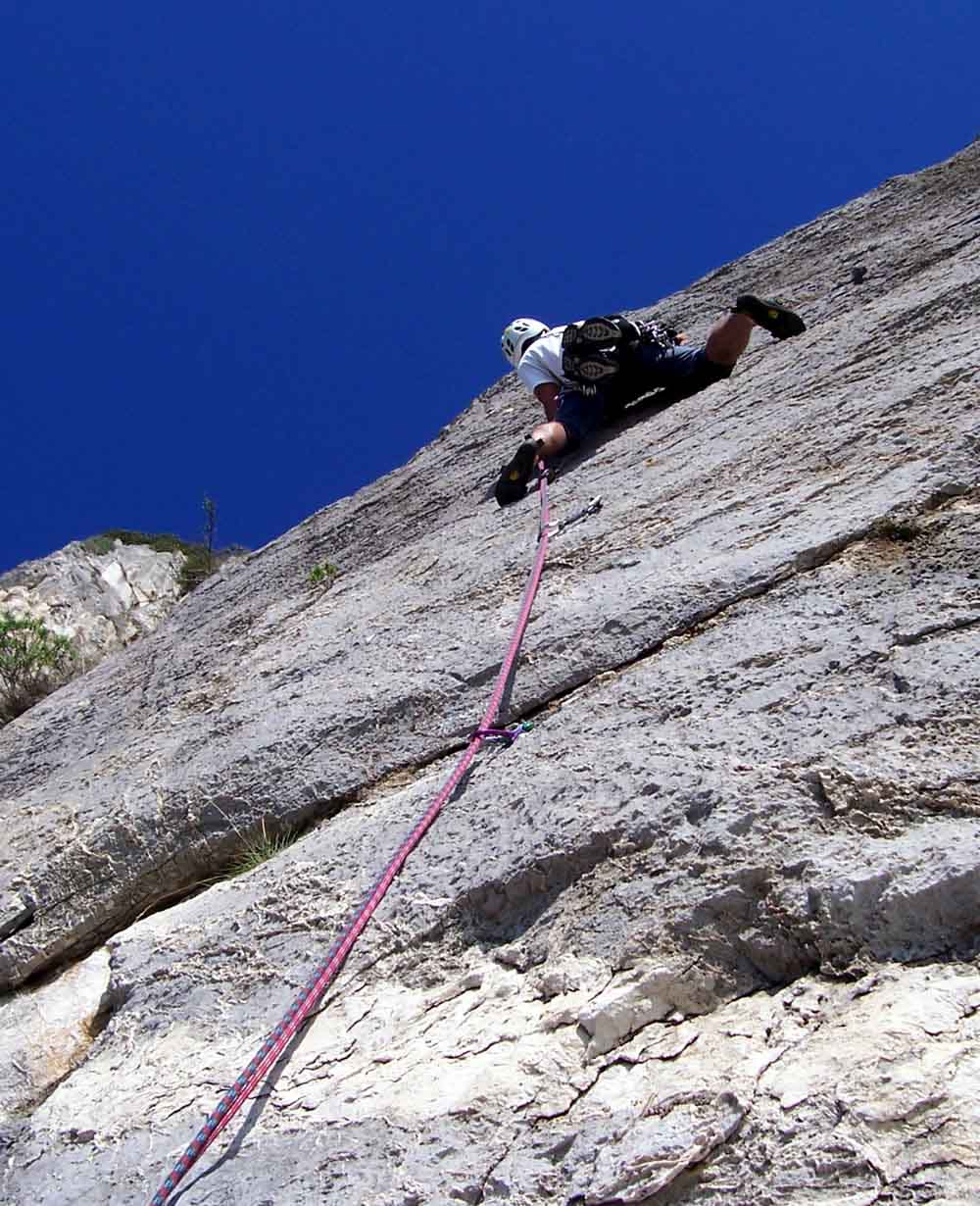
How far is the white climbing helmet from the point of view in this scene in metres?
7.62

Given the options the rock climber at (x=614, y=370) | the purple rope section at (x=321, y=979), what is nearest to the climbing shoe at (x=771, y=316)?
the rock climber at (x=614, y=370)

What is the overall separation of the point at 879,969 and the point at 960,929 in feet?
Result: 0.64

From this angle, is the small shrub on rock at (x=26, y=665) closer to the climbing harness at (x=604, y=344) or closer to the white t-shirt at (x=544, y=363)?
the white t-shirt at (x=544, y=363)

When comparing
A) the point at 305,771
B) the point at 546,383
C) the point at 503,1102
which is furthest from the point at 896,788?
the point at 546,383

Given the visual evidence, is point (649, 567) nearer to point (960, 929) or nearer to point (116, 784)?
point (960, 929)

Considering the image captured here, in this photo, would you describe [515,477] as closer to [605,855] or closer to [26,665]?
[605,855]

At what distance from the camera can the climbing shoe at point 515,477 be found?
6.04 m

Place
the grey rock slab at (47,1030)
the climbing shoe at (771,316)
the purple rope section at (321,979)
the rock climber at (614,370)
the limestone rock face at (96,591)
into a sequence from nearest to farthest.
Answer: the purple rope section at (321,979) < the grey rock slab at (47,1030) < the climbing shoe at (771,316) < the rock climber at (614,370) < the limestone rock face at (96,591)

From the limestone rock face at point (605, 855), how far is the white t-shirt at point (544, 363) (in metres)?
1.57

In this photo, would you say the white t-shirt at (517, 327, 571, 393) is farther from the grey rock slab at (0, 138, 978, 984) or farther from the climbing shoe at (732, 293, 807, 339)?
the climbing shoe at (732, 293, 807, 339)

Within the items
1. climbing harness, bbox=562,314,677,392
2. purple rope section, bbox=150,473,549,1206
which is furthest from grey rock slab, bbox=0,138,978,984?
climbing harness, bbox=562,314,677,392

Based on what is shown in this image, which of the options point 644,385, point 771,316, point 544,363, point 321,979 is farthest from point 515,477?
point 321,979

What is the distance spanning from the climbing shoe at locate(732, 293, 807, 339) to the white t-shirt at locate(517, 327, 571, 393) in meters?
1.43

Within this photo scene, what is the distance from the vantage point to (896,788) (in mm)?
2723
